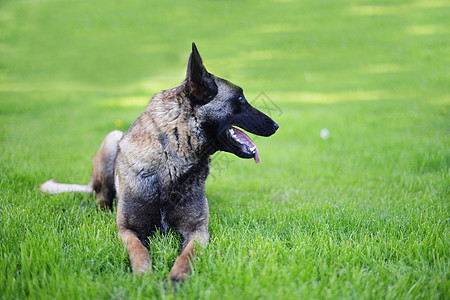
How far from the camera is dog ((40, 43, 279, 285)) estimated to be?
3.00 metres

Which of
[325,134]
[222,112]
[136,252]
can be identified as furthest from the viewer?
[325,134]

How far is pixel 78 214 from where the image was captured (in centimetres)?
364

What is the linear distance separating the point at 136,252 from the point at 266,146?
5.39 m

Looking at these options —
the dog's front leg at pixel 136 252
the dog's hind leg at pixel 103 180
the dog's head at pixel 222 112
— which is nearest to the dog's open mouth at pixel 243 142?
the dog's head at pixel 222 112

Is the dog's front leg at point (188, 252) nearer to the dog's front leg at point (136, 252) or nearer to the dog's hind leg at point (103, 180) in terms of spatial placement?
the dog's front leg at point (136, 252)

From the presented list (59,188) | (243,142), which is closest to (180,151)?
(243,142)

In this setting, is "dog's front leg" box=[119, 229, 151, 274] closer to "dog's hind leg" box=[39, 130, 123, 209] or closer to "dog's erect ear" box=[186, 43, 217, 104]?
"dog's hind leg" box=[39, 130, 123, 209]

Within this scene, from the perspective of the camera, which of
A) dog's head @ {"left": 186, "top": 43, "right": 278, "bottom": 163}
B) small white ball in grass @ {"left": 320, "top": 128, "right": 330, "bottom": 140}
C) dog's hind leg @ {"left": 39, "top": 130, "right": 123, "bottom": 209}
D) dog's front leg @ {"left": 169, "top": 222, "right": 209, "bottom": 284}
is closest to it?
dog's front leg @ {"left": 169, "top": 222, "right": 209, "bottom": 284}

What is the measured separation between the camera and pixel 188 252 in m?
2.76

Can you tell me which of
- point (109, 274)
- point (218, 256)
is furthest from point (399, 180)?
point (109, 274)

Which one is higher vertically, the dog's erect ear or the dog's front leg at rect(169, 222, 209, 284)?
the dog's erect ear

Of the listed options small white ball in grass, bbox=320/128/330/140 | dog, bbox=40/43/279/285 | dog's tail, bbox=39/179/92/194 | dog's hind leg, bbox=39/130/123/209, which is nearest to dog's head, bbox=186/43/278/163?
dog, bbox=40/43/279/285

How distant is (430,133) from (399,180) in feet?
9.53

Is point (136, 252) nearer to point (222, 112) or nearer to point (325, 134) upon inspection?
point (222, 112)
